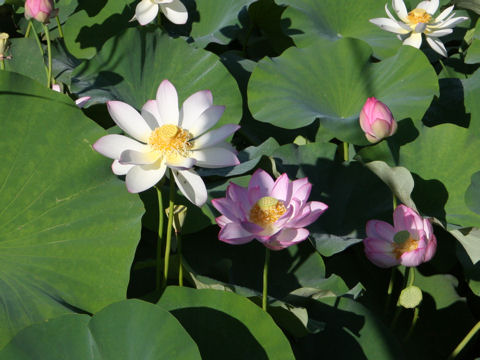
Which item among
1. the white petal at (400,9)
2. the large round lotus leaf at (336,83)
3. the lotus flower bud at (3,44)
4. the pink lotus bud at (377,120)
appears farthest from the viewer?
the white petal at (400,9)

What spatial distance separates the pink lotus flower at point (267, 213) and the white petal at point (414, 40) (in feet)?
2.89

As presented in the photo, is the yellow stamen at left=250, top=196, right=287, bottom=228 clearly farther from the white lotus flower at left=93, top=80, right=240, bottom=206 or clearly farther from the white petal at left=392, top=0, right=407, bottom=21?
the white petal at left=392, top=0, right=407, bottom=21

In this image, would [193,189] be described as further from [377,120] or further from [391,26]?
[391,26]

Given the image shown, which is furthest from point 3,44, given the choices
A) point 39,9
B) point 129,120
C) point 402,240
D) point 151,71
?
point 402,240

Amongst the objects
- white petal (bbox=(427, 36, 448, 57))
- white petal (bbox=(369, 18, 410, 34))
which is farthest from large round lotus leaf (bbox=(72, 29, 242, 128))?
white petal (bbox=(427, 36, 448, 57))

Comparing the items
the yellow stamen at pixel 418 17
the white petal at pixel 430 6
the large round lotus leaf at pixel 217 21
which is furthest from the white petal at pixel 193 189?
the white petal at pixel 430 6

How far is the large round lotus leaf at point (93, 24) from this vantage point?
2033 millimetres

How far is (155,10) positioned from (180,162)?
821 mm

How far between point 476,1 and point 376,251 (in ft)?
3.96

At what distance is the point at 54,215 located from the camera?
116cm

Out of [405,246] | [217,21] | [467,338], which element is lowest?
[467,338]

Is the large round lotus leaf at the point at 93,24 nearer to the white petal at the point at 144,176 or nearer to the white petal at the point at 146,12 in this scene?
the white petal at the point at 146,12

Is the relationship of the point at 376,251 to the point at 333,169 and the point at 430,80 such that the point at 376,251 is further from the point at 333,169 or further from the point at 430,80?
the point at 430,80

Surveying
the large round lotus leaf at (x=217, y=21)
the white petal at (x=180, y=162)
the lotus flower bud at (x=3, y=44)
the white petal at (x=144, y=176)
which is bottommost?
the large round lotus leaf at (x=217, y=21)
